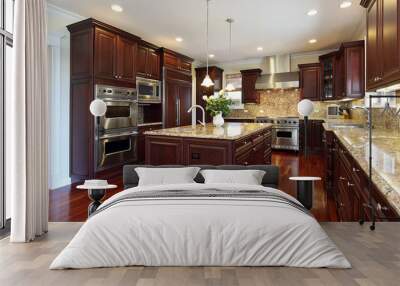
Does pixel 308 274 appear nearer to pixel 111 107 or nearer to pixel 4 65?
pixel 4 65

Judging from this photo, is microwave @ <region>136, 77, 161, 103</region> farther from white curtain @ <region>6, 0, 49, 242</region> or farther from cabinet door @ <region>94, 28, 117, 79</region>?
white curtain @ <region>6, 0, 49, 242</region>

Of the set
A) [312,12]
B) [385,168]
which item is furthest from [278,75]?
[385,168]

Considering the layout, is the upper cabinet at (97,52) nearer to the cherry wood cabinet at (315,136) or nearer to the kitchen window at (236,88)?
the kitchen window at (236,88)

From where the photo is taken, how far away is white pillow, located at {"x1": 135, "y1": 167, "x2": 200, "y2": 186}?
84.4 inches

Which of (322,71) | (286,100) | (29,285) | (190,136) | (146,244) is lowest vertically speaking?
(29,285)

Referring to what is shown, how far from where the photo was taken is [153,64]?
619cm

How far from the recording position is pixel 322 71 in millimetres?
7328

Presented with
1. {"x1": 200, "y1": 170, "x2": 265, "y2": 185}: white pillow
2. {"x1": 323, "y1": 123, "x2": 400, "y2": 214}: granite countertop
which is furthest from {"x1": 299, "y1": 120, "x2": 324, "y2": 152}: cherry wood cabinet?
{"x1": 200, "y1": 170, "x2": 265, "y2": 185}: white pillow

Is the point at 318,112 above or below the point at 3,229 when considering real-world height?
above

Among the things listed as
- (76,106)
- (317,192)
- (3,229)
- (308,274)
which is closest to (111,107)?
(76,106)

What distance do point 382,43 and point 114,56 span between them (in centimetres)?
394

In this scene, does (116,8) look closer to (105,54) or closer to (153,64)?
(105,54)

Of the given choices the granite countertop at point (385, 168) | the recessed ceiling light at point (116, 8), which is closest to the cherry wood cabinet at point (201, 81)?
→ the recessed ceiling light at point (116, 8)

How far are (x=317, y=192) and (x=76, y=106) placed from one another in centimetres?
393
